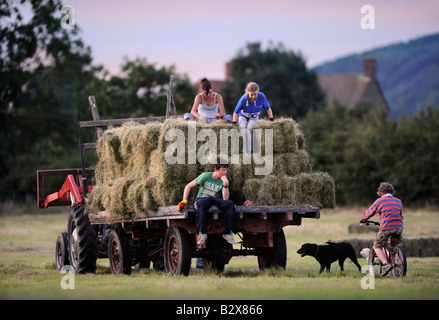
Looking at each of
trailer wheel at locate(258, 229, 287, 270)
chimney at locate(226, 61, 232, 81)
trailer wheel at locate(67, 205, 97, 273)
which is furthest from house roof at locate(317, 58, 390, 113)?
trailer wheel at locate(258, 229, 287, 270)

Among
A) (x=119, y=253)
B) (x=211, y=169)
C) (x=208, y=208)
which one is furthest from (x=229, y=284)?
(x=119, y=253)

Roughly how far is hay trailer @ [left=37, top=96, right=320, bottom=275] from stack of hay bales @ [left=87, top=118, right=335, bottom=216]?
0.29 meters

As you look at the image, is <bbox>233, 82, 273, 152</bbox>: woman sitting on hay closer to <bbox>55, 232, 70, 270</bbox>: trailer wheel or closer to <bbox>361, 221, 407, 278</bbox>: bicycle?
<bbox>361, 221, 407, 278</bbox>: bicycle

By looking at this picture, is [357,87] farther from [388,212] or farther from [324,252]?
[388,212]

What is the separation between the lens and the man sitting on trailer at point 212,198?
45.3ft

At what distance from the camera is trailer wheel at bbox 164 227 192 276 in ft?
47.0

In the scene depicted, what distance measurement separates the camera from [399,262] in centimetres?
1401

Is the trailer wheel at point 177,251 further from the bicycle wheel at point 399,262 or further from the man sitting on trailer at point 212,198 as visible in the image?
the bicycle wheel at point 399,262

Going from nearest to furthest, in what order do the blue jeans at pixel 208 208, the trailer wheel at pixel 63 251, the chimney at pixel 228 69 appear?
1. the blue jeans at pixel 208 208
2. the trailer wheel at pixel 63 251
3. the chimney at pixel 228 69

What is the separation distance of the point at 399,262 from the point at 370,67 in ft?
269

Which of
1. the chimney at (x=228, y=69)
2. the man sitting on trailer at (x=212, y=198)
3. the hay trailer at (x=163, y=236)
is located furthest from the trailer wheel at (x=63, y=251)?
the chimney at (x=228, y=69)

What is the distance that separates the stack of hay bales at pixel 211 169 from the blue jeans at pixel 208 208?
53 cm
